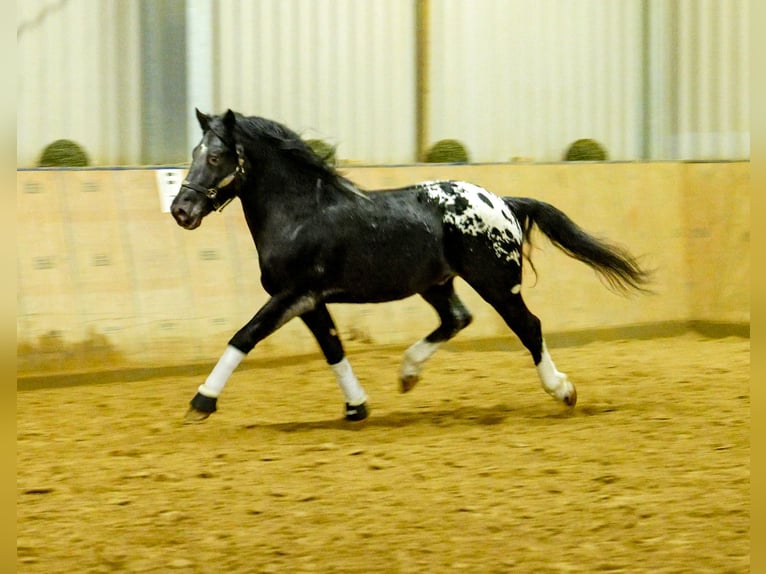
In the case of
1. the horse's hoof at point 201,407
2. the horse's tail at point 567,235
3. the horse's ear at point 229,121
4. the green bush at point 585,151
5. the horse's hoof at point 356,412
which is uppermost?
the horse's ear at point 229,121

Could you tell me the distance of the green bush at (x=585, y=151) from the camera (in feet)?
40.1

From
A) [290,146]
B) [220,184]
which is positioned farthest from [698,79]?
[220,184]

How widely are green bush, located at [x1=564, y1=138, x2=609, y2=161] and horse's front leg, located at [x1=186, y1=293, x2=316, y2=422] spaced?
255 inches

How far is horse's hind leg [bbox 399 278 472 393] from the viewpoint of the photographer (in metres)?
7.12

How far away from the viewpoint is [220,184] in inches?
253

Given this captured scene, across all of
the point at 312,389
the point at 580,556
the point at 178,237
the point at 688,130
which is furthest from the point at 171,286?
the point at 688,130

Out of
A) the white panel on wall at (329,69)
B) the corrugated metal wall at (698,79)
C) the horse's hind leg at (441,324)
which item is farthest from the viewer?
the corrugated metal wall at (698,79)

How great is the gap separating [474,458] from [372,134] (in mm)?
6003

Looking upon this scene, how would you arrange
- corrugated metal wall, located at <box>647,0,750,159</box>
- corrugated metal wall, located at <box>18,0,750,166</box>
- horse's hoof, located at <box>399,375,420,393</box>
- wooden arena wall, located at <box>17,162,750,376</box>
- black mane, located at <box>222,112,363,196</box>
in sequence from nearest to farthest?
black mane, located at <box>222,112,363,196</box>, horse's hoof, located at <box>399,375,420,393</box>, wooden arena wall, located at <box>17,162,750,376</box>, corrugated metal wall, located at <box>18,0,750,166</box>, corrugated metal wall, located at <box>647,0,750,159</box>

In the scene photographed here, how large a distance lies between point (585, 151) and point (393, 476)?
24.5 feet

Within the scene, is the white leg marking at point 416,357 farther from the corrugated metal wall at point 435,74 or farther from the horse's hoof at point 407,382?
the corrugated metal wall at point 435,74

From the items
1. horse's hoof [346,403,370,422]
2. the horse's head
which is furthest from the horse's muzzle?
horse's hoof [346,403,370,422]

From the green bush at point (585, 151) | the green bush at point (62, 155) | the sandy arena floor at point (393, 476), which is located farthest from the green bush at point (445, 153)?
the green bush at point (62, 155)

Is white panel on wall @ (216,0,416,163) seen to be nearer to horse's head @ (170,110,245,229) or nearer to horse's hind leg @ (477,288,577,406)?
horse's head @ (170,110,245,229)
